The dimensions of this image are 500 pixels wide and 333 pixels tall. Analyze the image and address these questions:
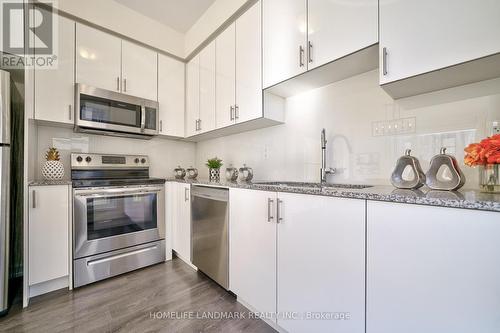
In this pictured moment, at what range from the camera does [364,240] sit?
889 millimetres

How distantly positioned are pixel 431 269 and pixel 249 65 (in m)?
1.76

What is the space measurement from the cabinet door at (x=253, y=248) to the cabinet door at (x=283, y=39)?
2.98ft

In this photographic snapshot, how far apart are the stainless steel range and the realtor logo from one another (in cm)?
91

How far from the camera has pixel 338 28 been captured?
122cm

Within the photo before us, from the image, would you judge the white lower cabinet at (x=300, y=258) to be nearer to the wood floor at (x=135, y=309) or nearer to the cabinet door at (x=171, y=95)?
the wood floor at (x=135, y=309)

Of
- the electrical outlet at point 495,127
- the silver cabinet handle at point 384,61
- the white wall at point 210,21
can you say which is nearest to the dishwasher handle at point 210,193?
the silver cabinet handle at point 384,61

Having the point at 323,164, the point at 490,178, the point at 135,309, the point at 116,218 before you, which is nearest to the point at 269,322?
the point at 135,309

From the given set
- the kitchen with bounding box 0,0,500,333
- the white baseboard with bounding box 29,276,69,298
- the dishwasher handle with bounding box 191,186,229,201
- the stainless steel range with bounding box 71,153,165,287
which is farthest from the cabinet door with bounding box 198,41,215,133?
the white baseboard with bounding box 29,276,69,298

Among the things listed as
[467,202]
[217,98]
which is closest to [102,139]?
[217,98]

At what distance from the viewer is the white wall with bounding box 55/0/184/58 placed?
80.2 inches

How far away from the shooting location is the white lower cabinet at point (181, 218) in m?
2.13

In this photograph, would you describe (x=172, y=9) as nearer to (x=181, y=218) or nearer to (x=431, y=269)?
(x=181, y=218)

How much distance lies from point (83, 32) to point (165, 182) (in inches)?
66.8

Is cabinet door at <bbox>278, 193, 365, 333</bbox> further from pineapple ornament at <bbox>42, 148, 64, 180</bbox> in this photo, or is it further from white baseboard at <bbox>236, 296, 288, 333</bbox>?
pineapple ornament at <bbox>42, 148, 64, 180</bbox>
